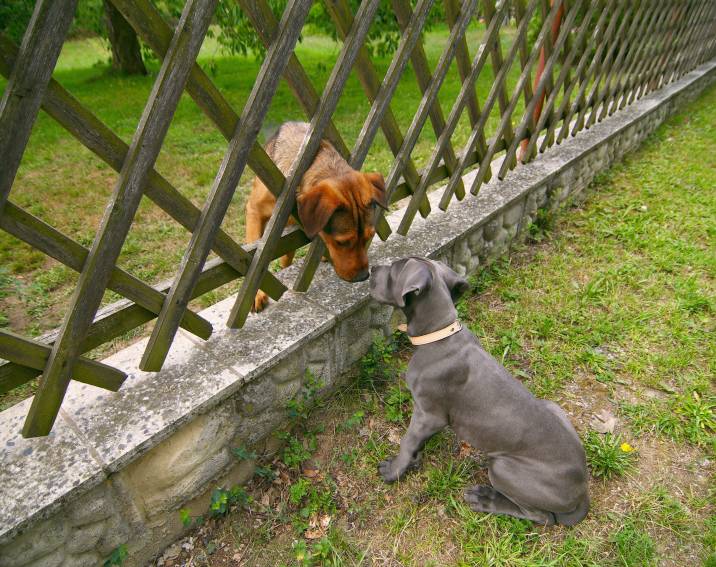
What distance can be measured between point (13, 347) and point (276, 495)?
58.4 inches

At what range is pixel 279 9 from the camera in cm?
720

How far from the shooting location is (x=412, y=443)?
240cm

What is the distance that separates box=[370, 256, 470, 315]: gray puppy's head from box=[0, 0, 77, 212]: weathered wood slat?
62.1 inches

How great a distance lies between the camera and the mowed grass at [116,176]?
3.68 metres

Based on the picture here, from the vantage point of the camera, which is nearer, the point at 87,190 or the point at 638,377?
the point at 638,377

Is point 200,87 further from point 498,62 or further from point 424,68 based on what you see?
point 498,62

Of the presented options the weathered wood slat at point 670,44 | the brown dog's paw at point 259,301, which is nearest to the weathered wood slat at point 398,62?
the brown dog's paw at point 259,301

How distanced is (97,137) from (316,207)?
1.00 metres

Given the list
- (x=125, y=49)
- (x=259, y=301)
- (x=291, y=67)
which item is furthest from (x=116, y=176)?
(x=125, y=49)

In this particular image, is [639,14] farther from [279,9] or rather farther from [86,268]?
[86,268]

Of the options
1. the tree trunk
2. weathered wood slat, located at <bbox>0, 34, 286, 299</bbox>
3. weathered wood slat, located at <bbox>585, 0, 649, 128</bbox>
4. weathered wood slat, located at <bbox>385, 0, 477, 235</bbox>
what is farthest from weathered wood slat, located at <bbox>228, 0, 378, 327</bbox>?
the tree trunk

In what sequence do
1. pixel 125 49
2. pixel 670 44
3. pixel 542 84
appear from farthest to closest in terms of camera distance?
pixel 125 49
pixel 670 44
pixel 542 84

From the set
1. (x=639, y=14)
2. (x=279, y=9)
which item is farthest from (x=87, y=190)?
(x=639, y=14)

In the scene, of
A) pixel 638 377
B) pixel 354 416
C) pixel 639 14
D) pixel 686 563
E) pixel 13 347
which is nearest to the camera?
pixel 13 347
